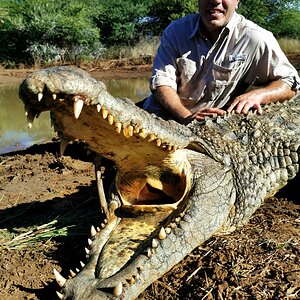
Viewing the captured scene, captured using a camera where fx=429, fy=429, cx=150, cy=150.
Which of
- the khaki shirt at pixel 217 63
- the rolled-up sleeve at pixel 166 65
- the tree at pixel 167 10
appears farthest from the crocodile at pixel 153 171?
the tree at pixel 167 10

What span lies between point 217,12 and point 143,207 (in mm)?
2460

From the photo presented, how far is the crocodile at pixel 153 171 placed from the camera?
88.1 inches

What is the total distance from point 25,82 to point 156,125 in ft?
2.75

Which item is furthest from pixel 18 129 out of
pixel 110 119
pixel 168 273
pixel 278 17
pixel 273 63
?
pixel 278 17

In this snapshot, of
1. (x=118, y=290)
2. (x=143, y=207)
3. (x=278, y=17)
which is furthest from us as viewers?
(x=278, y=17)

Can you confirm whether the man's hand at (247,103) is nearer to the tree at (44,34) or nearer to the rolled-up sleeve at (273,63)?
the rolled-up sleeve at (273,63)

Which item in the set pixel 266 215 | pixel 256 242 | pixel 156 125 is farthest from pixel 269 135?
pixel 156 125

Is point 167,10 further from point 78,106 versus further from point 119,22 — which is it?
point 78,106

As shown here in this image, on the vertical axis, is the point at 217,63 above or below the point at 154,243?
above

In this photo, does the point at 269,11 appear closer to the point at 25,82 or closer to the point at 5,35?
the point at 5,35

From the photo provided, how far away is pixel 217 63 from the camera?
15.2 ft

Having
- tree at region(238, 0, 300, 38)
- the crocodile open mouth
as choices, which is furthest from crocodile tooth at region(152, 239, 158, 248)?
tree at region(238, 0, 300, 38)

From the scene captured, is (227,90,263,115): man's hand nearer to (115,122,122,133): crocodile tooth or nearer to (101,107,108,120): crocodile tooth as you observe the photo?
(115,122,122,133): crocodile tooth

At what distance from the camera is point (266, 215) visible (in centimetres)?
334
